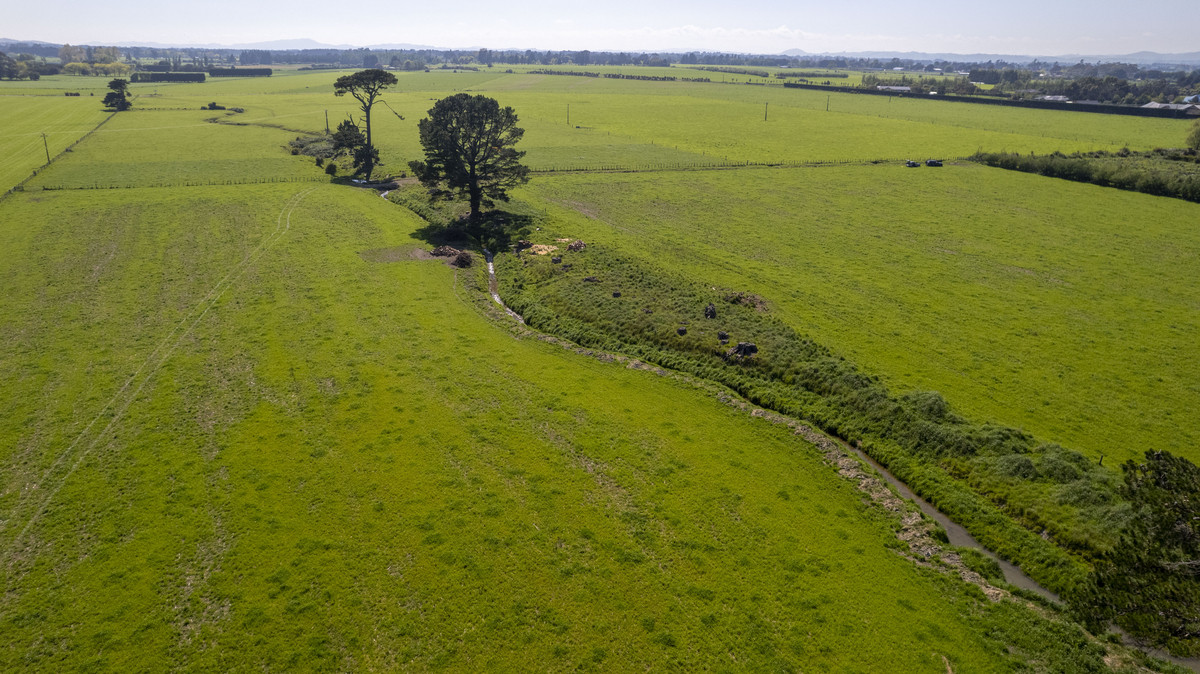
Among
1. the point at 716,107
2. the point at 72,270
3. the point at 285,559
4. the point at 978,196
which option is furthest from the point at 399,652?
the point at 716,107

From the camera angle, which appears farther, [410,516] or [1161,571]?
[410,516]

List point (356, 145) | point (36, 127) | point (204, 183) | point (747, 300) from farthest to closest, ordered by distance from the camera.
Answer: point (36, 127) < point (356, 145) < point (204, 183) < point (747, 300)

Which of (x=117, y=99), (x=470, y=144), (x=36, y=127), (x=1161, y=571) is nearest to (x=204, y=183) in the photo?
(x=470, y=144)

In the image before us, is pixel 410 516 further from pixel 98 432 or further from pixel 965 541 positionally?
pixel 965 541

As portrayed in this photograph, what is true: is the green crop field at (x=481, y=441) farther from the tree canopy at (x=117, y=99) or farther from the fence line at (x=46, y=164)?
the tree canopy at (x=117, y=99)

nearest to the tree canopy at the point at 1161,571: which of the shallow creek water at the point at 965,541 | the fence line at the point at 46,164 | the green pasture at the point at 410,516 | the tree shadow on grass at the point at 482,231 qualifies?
the green pasture at the point at 410,516
